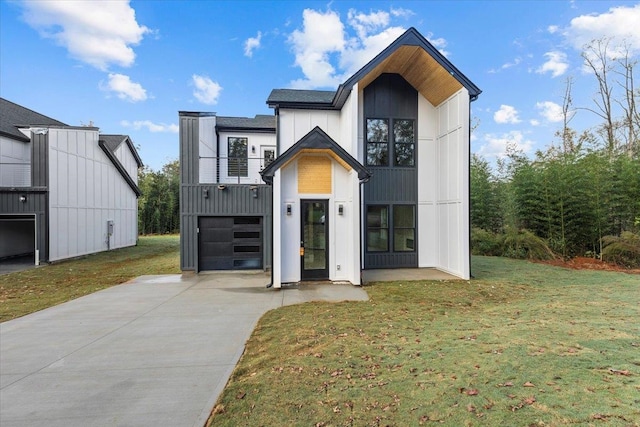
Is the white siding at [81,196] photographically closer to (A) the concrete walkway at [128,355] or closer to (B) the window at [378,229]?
(A) the concrete walkway at [128,355]

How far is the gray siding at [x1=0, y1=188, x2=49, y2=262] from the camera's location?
11.1 meters

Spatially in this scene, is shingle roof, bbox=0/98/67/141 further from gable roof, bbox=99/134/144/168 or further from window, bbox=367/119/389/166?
window, bbox=367/119/389/166

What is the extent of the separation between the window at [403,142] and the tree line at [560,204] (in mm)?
5543

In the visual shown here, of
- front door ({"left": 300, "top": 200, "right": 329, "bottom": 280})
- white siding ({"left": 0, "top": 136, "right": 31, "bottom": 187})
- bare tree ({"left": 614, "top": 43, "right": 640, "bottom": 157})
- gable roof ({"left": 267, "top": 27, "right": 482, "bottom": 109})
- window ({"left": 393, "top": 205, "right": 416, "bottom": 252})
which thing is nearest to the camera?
front door ({"left": 300, "top": 200, "right": 329, "bottom": 280})

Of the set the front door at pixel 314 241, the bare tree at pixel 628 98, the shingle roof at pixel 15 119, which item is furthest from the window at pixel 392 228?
the shingle roof at pixel 15 119

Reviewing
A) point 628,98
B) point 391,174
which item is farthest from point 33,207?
point 628,98

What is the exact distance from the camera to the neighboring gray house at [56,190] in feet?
37.0

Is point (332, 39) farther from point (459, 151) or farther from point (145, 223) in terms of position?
point (145, 223)

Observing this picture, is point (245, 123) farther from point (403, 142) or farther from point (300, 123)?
point (403, 142)

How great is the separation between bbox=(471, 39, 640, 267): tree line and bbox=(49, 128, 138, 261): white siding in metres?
18.8

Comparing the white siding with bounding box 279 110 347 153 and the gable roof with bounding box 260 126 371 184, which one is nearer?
the gable roof with bounding box 260 126 371 184

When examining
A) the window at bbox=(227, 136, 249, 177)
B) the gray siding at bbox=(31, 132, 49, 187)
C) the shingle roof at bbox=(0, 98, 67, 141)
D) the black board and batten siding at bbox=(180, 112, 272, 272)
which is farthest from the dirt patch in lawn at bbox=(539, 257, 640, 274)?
the shingle roof at bbox=(0, 98, 67, 141)

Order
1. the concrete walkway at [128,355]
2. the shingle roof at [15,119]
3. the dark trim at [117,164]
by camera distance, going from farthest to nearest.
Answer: the dark trim at [117,164] < the shingle roof at [15,119] < the concrete walkway at [128,355]

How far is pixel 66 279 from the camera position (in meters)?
8.62
